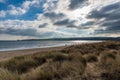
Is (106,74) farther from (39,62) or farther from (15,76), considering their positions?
(39,62)

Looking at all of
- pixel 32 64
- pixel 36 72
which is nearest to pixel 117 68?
pixel 36 72

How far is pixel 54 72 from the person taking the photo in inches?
226

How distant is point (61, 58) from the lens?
9.12m

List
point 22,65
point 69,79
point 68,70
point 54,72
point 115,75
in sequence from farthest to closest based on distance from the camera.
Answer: point 22,65
point 68,70
point 54,72
point 115,75
point 69,79

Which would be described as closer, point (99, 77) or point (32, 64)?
point (99, 77)

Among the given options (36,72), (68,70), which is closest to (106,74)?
(68,70)

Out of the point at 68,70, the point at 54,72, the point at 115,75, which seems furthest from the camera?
the point at 68,70

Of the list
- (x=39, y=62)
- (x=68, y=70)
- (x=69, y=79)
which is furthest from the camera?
(x=39, y=62)

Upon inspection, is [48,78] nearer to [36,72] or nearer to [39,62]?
[36,72]

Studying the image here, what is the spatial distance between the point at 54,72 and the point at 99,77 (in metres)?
1.44

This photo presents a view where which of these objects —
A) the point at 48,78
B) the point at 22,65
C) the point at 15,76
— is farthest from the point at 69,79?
the point at 22,65

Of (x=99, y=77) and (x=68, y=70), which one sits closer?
(x=99, y=77)

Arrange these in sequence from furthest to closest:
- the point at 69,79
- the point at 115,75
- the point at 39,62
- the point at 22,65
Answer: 1. the point at 39,62
2. the point at 22,65
3. the point at 115,75
4. the point at 69,79

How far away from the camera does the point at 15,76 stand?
16.9 ft
